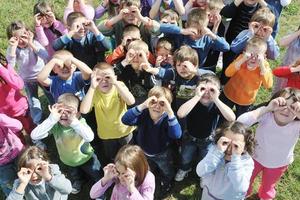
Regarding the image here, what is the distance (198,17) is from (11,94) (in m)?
2.76

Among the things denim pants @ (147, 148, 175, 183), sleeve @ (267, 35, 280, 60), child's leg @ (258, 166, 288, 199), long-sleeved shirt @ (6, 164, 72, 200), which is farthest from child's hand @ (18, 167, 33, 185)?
sleeve @ (267, 35, 280, 60)

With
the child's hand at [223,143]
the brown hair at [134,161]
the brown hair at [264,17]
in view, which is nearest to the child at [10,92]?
the brown hair at [134,161]

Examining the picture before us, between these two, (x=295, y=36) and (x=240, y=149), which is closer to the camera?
(x=240, y=149)

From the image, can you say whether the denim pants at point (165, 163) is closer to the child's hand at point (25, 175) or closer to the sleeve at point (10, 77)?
the child's hand at point (25, 175)

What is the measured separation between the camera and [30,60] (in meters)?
6.00

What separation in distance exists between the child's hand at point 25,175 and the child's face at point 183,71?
88.4 inches

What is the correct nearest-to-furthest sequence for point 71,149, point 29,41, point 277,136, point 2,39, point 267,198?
point 277,136, point 71,149, point 267,198, point 29,41, point 2,39

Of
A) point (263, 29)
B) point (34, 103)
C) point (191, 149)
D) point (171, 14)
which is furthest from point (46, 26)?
point (263, 29)

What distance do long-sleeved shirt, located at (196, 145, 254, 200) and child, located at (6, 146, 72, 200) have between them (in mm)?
1522

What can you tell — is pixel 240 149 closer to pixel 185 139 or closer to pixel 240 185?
pixel 240 185

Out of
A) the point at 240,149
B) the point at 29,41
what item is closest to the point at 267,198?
the point at 240,149

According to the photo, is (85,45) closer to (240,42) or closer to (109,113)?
(109,113)

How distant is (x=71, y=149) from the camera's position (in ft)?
16.7

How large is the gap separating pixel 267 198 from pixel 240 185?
132 cm
